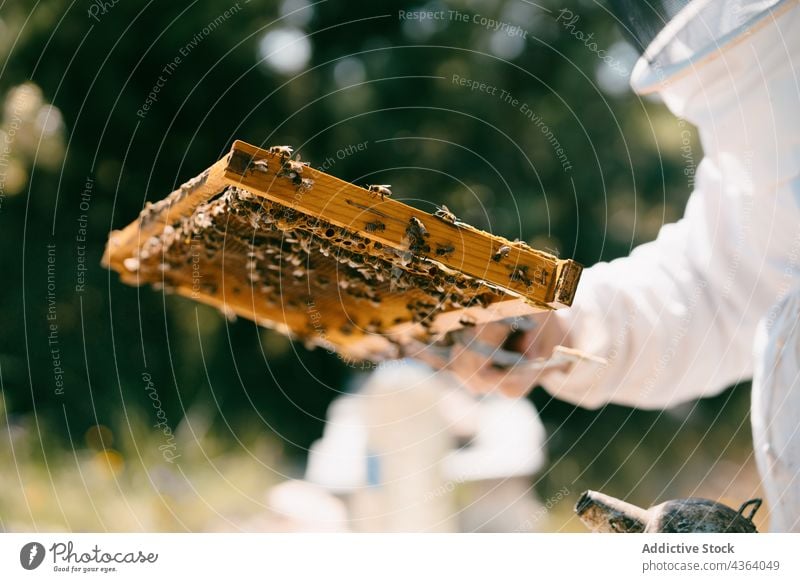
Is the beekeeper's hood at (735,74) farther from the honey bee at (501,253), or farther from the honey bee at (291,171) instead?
the honey bee at (291,171)

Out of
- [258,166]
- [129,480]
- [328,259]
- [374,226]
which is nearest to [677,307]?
[328,259]

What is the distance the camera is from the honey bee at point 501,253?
792mm

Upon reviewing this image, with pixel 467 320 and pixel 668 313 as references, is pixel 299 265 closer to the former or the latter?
pixel 467 320

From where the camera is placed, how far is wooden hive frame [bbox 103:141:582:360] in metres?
0.76

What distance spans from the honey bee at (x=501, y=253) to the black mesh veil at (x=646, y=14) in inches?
26.0

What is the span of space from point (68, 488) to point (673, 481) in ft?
8.84

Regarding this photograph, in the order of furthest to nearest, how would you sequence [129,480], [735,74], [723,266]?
[129,480] → [723,266] → [735,74]

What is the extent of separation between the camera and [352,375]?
267cm

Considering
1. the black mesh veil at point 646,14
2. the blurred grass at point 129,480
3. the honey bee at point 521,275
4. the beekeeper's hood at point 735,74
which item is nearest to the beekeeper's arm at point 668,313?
the beekeeper's hood at point 735,74

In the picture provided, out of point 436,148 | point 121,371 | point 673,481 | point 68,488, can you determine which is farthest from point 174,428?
point 673,481

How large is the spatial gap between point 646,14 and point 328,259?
678 millimetres

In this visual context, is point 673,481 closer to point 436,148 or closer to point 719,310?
point 436,148

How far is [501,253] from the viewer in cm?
79
